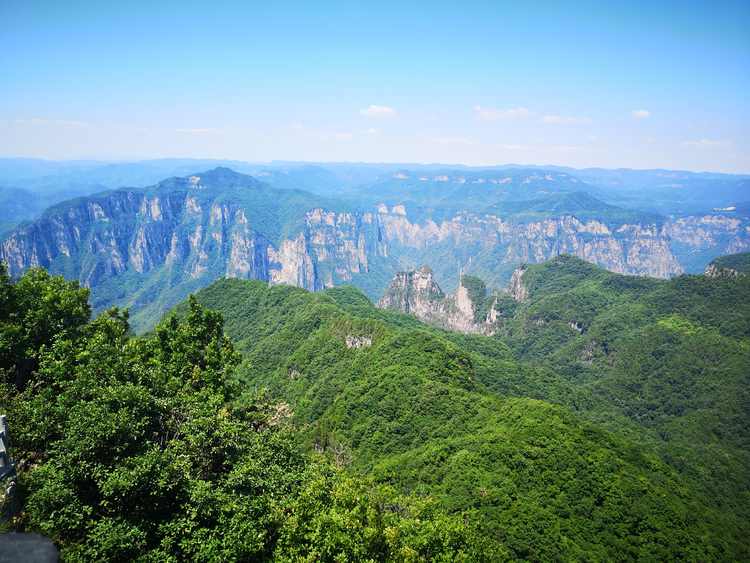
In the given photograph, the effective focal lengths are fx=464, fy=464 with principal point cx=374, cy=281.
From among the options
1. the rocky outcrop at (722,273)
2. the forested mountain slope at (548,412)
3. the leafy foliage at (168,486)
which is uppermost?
the leafy foliage at (168,486)

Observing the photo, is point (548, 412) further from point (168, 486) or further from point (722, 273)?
point (722, 273)

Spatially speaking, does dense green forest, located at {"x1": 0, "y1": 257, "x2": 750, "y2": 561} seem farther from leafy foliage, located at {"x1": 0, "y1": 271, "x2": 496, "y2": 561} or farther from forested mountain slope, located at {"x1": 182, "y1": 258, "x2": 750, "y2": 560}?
forested mountain slope, located at {"x1": 182, "y1": 258, "x2": 750, "y2": 560}

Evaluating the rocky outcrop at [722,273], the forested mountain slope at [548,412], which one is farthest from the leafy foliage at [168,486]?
the rocky outcrop at [722,273]

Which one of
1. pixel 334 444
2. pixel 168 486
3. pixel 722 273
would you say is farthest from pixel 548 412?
pixel 722 273

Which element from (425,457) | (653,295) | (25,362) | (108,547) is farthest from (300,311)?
(653,295)

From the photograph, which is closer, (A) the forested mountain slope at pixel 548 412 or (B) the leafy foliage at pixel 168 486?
(B) the leafy foliage at pixel 168 486

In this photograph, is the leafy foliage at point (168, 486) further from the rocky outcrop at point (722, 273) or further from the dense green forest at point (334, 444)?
the rocky outcrop at point (722, 273)

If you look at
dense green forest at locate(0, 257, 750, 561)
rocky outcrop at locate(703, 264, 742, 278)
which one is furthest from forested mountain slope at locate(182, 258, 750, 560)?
rocky outcrop at locate(703, 264, 742, 278)
